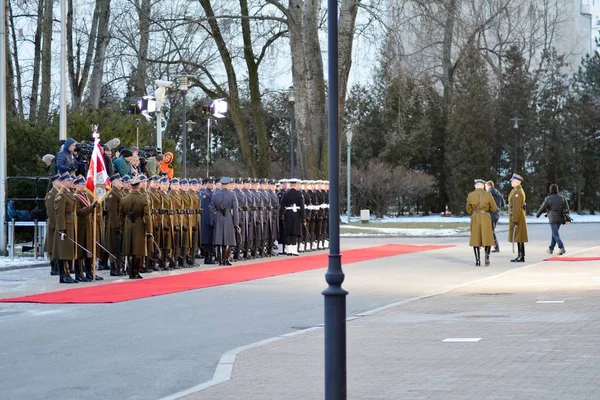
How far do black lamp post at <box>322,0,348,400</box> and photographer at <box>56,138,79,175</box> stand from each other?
1738 cm

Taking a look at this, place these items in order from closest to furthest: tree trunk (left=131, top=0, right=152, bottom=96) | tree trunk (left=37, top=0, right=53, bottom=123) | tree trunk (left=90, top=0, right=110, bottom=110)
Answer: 1. tree trunk (left=131, top=0, right=152, bottom=96)
2. tree trunk (left=37, top=0, right=53, bottom=123)
3. tree trunk (left=90, top=0, right=110, bottom=110)

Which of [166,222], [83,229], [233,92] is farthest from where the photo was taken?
[233,92]

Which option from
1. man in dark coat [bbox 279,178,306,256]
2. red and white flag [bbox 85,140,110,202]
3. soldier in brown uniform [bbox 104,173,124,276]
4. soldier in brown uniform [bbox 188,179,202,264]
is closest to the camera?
red and white flag [bbox 85,140,110,202]

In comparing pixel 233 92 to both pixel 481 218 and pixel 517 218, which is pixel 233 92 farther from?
pixel 481 218

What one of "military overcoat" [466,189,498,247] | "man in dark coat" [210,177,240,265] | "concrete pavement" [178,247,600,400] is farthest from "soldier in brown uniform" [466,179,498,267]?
"concrete pavement" [178,247,600,400]

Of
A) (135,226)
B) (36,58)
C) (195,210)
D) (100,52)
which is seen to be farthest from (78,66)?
(135,226)

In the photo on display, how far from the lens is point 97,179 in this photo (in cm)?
2438

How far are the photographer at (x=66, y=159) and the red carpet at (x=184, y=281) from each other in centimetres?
327

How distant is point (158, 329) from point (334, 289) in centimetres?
707

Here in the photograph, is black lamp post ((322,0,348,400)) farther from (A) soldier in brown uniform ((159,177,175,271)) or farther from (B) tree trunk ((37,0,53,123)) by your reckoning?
(B) tree trunk ((37,0,53,123))

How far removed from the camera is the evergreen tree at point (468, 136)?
244 ft

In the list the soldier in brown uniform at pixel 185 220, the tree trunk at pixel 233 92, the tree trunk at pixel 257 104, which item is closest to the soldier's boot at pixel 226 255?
the soldier in brown uniform at pixel 185 220

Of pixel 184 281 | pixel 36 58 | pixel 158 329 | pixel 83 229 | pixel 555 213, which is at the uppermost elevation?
pixel 36 58

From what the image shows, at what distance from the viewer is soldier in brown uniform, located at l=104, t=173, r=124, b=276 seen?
25.2 metres
